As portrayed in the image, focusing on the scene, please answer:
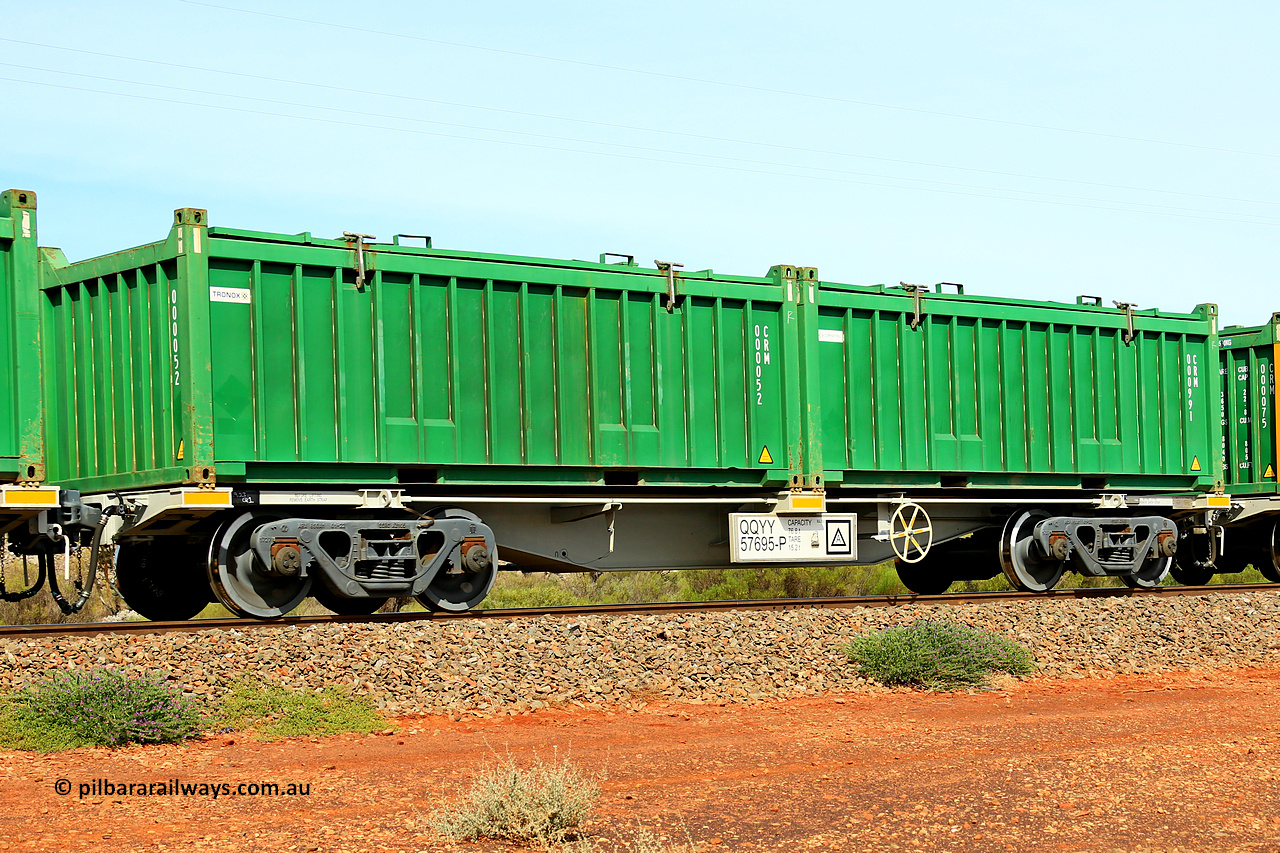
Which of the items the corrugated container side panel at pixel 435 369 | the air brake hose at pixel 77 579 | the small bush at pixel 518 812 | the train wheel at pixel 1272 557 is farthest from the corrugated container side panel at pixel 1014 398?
the small bush at pixel 518 812

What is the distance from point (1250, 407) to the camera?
18562mm

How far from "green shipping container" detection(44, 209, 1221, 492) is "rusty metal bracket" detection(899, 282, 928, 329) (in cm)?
3

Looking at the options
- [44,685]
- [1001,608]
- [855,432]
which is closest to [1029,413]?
[855,432]

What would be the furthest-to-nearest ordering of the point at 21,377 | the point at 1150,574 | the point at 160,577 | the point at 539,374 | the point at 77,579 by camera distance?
the point at 1150,574 < the point at 160,577 < the point at 539,374 < the point at 21,377 < the point at 77,579

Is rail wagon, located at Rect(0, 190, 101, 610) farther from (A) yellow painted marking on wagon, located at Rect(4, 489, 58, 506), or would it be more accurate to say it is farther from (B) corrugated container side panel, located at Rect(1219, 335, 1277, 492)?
(B) corrugated container side panel, located at Rect(1219, 335, 1277, 492)

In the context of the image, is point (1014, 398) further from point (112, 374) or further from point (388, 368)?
point (112, 374)

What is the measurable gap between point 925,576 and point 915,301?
4498mm

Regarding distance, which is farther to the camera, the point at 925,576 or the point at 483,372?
the point at 925,576

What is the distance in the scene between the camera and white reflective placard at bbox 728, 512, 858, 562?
13.9 meters

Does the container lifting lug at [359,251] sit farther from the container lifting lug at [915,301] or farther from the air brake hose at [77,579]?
the container lifting lug at [915,301]

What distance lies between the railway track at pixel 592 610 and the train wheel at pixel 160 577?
0.54m

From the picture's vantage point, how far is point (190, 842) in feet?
18.5

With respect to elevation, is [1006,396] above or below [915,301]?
below

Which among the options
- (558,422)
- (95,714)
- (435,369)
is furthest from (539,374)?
(95,714)
